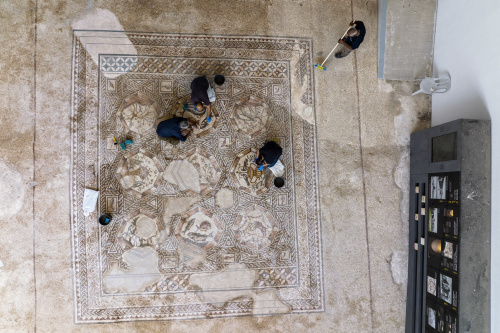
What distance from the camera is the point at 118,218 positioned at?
144 inches

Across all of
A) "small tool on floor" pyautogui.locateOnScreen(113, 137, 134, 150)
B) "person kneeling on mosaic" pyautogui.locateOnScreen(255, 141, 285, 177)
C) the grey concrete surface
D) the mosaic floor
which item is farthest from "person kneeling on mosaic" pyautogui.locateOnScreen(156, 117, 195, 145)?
the grey concrete surface

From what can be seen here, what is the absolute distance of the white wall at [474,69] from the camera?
2.80 meters

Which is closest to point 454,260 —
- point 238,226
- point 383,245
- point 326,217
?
point 383,245

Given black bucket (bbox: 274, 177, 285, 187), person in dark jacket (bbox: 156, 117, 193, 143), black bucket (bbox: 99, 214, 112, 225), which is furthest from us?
black bucket (bbox: 274, 177, 285, 187)

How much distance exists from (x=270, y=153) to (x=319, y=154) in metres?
0.80

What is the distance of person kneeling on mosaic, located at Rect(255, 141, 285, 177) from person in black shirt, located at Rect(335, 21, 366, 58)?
1.53 meters

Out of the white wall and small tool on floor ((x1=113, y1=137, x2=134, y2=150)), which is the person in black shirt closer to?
the white wall

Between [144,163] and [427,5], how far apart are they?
4.30 metres

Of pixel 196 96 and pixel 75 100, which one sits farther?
pixel 75 100

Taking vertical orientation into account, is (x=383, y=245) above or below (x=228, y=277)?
above

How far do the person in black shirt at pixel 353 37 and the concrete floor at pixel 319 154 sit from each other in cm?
30

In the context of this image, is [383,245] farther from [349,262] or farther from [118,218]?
[118,218]

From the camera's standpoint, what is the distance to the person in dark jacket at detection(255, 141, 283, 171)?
11.1 feet

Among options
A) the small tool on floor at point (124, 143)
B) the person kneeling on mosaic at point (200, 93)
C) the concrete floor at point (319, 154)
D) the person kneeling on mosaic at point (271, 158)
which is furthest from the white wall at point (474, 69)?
the small tool on floor at point (124, 143)
